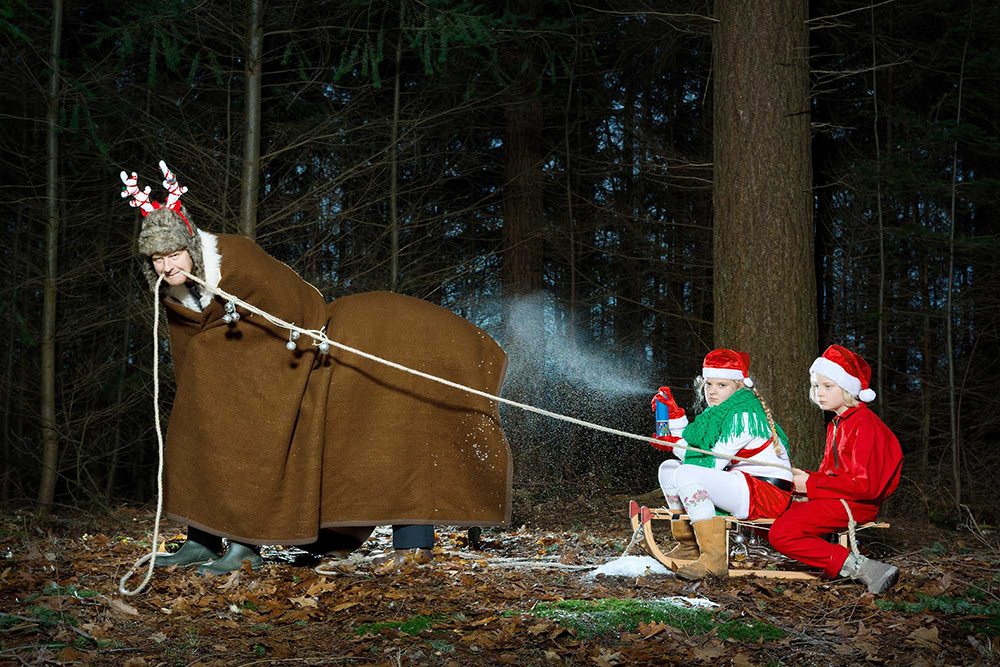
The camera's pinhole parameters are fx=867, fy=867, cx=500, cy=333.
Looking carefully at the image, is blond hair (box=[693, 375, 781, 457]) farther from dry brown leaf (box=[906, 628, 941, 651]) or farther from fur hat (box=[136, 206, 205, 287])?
fur hat (box=[136, 206, 205, 287])

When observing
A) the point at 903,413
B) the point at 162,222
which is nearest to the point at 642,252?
the point at 903,413

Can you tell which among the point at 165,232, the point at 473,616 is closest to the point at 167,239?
the point at 165,232

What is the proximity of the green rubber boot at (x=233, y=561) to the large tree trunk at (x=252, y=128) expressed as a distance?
469cm

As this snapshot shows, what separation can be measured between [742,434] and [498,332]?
29.6 ft

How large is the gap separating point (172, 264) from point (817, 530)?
11.2ft

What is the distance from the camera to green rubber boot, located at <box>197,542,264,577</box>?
170 inches

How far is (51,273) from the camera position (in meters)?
9.23

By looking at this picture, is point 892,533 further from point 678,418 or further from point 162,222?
point 162,222

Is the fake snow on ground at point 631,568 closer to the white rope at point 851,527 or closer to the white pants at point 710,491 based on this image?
the white pants at point 710,491

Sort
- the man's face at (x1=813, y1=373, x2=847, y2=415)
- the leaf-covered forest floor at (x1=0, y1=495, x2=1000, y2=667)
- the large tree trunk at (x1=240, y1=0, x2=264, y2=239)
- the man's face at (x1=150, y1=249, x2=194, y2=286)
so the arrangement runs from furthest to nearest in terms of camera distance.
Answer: the large tree trunk at (x1=240, y1=0, x2=264, y2=239)
the man's face at (x1=813, y1=373, x2=847, y2=415)
the man's face at (x1=150, y1=249, x2=194, y2=286)
the leaf-covered forest floor at (x1=0, y1=495, x2=1000, y2=667)

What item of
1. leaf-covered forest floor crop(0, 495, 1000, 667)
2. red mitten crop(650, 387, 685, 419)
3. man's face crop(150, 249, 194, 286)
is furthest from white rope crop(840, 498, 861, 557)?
man's face crop(150, 249, 194, 286)

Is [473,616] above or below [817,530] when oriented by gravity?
below

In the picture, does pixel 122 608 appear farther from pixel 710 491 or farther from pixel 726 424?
pixel 726 424

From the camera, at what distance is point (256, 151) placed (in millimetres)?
8594
